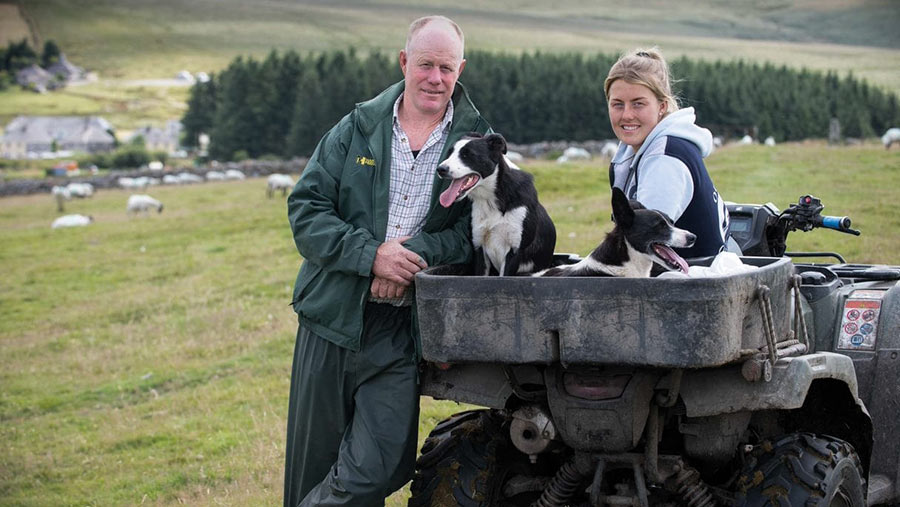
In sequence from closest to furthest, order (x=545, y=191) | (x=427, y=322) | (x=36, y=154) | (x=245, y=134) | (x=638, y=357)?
(x=638, y=357), (x=427, y=322), (x=545, y=191), (x=245, y=134), (x=36, y=154)

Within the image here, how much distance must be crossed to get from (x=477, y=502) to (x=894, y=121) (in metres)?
46.7

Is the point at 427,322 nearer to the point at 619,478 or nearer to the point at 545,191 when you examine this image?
the point at 619,478

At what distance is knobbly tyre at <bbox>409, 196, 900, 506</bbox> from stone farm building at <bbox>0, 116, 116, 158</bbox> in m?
155

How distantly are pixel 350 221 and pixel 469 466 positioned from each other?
1406 mm

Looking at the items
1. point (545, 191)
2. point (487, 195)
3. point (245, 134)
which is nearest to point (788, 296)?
point (487, 195)

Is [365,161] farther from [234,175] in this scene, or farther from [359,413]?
[234,175]

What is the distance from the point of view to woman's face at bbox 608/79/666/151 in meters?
5.05

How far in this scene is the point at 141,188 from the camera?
6041 cm

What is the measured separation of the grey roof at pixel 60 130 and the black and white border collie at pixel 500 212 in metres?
161

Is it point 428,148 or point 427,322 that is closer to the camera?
point 427,322

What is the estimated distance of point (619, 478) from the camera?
4992 mm

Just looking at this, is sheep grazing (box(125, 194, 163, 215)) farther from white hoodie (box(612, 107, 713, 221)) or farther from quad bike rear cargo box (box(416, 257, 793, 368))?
quad bike rear cargo box (box(416, 257, 793, 368))

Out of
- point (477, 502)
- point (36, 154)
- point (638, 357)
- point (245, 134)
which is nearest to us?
point (638, 357)

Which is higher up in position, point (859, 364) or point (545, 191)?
point (859, 364)
